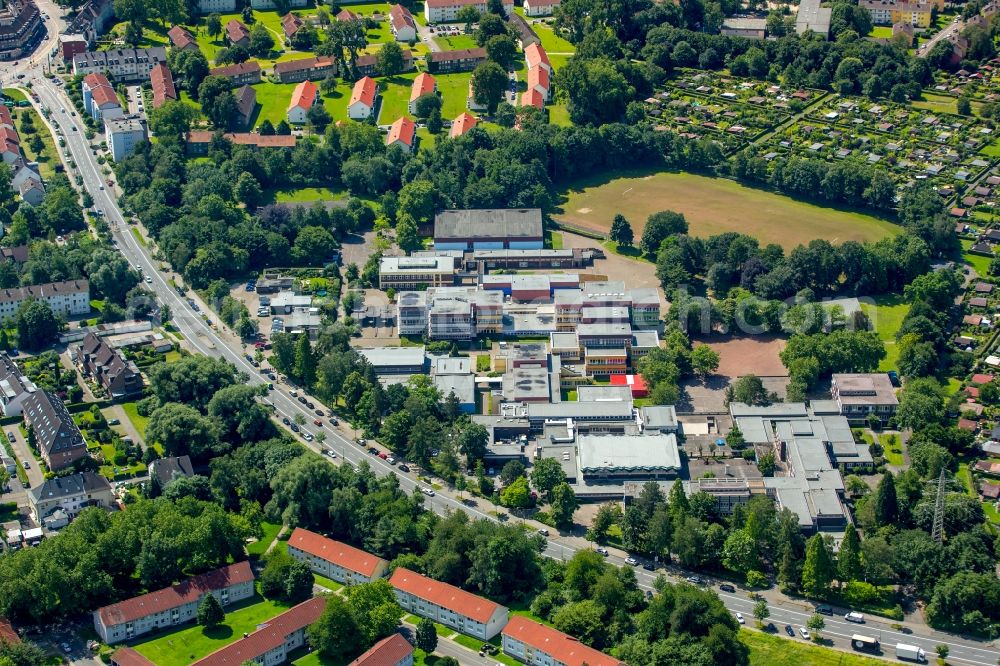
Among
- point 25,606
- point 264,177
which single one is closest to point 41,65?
point 264,177

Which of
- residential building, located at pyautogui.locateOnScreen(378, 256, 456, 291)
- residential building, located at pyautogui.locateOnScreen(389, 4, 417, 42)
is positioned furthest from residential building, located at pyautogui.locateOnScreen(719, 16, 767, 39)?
residential building, located at pyautogui.locateOnScreen(378, 256, 456, 291)

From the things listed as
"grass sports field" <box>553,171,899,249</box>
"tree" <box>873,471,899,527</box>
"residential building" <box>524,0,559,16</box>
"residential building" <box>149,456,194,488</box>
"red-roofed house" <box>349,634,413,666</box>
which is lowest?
"red-roofed house" <box>349,634,413,666</box>

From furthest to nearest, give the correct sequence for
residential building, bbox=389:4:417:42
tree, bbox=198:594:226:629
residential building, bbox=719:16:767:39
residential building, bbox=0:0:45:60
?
residential building, bbox=719:16:767:39 → residential building, bbox=389:4:417:42 → residential building, bbox=0:0:45:60 → tree, bbox=198:594:226:629

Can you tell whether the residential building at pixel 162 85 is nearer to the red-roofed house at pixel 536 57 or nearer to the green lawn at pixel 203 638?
the red-roofed house at pixel 536 57

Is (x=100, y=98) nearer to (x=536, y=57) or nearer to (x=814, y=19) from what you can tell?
(x=536, y=57)

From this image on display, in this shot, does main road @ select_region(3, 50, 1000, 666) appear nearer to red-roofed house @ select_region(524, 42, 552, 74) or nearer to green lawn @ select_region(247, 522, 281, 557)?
green lawn @ select_region(247, 522, 281, 557)

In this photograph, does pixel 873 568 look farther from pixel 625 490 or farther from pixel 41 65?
pixel 41 65

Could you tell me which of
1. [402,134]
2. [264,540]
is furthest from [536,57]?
[264,540]
